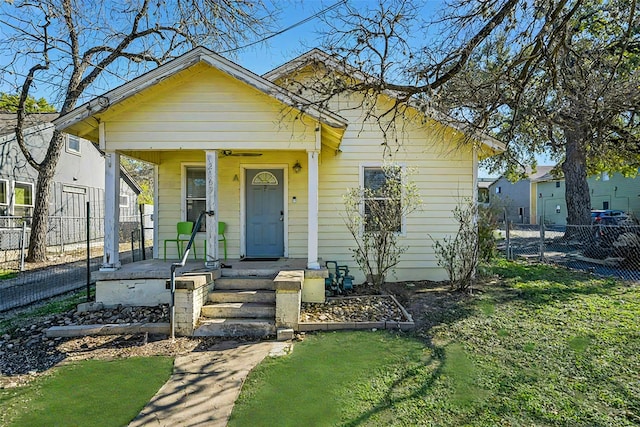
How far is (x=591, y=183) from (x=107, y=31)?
35.6m

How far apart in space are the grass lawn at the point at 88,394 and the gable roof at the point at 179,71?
396 cm

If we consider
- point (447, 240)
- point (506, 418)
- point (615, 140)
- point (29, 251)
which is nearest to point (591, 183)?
point (615, 140)

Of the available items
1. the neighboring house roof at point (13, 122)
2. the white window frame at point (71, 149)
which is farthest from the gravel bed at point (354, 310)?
the white window frame at point (71, 149)

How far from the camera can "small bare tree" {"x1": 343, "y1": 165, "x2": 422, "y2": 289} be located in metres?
7.35

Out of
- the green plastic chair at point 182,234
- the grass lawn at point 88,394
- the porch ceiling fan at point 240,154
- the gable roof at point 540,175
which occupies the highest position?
the gable roof at point 540,175

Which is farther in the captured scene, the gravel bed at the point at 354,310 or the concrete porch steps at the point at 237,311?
the gravel bed at the point at 354,310

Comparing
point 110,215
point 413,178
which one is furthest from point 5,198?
point 413,178

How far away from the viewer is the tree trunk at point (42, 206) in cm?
1203

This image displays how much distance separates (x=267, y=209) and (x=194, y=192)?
5.65ft

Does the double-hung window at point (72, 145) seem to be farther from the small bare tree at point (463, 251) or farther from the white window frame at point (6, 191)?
the small bare tree at point (463, 251)

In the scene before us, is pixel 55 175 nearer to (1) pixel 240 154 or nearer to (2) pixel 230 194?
(2) pixel 230 194

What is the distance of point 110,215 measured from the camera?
6438 millimetres

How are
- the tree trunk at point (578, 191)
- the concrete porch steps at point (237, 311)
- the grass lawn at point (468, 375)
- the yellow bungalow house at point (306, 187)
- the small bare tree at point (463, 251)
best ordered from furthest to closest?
the tree trunk at point (578, 191) → the yellow bungalow house at point (306, 187) → the small bare tree at point (463, 251) → the concrete porch steps at point (237, 311) → the grass lawn at point (468, 375)

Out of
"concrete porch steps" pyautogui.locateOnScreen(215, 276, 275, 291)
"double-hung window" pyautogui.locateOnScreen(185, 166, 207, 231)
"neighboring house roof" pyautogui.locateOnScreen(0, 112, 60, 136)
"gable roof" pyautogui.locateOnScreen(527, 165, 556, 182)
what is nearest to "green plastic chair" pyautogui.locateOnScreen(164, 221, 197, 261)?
"double-hung window" pyautogui.locateOnScreen(185, 166, 207, 231)
